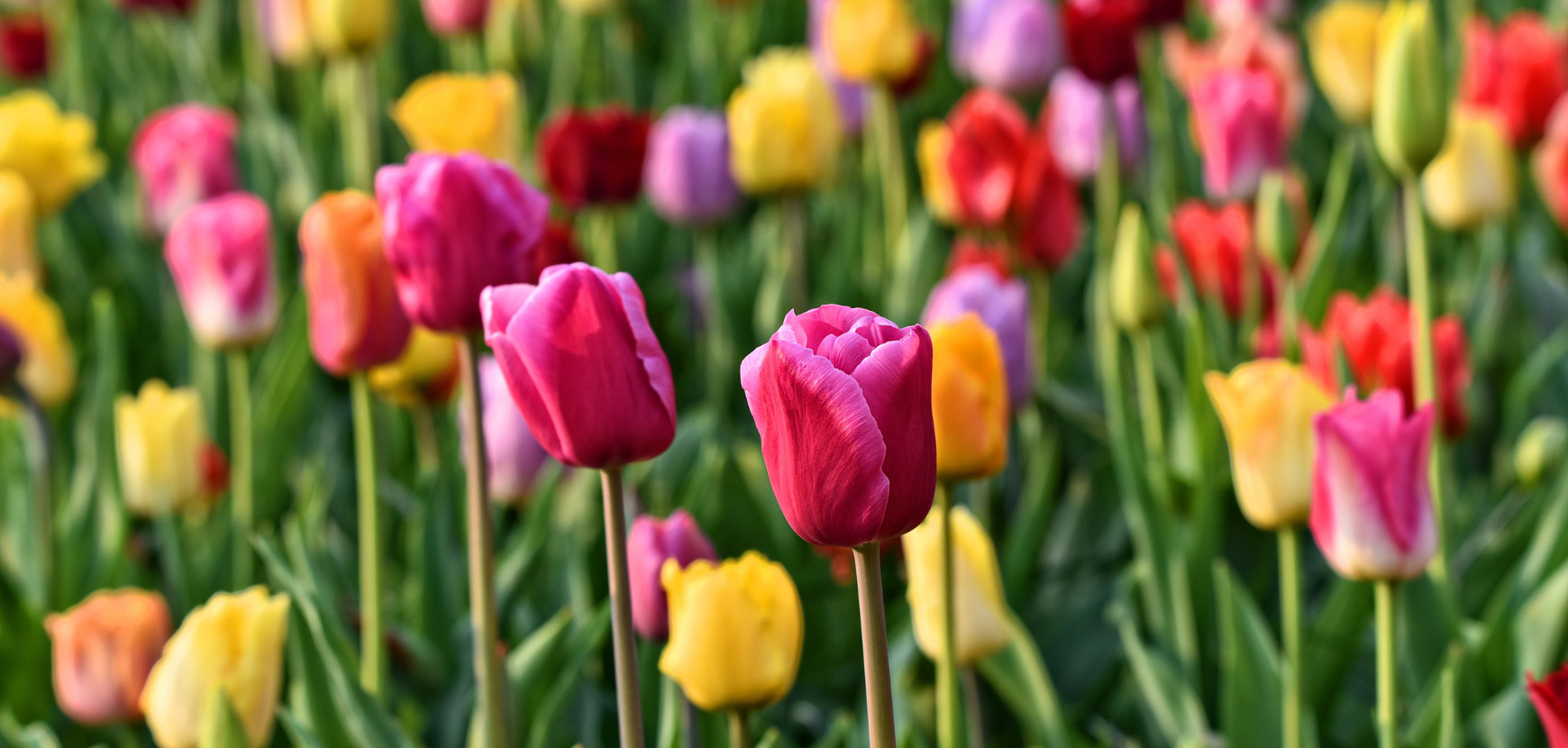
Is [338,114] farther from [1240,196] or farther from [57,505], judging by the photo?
[1240,196]

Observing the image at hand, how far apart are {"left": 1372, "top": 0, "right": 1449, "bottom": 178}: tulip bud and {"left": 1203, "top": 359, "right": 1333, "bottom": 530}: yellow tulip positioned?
235mm

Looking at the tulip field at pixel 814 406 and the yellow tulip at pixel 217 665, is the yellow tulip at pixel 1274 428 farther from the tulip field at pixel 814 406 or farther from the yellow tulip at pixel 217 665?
the yellow tulip at pixel 217 665

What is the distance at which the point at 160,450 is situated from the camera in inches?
60.7

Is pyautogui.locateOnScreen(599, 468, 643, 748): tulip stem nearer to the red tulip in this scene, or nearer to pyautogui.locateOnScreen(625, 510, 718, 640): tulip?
pyautogui.locateOnScreen(625, 510, 718, 640): tulip

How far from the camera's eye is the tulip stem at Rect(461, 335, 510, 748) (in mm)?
1004

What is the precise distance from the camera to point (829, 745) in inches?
45.5

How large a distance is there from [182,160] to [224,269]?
0.75 meters

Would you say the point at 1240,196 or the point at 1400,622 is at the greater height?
the point at 1240,196

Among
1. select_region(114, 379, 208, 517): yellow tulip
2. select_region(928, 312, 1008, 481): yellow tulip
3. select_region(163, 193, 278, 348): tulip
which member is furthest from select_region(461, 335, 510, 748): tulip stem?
select_region(114, 379, 208, 517): yellow tulip

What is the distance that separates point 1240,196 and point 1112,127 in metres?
0.26

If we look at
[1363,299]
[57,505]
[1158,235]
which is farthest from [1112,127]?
[57,505]

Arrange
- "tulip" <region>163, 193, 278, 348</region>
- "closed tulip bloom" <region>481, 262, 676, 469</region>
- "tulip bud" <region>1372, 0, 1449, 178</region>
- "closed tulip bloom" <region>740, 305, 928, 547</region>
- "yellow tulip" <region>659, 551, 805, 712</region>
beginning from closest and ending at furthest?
"closed tulip bloom" <region>740, 305, 928, 547</region>
"closed tulip bloom" <region>481, 262, 676, 469</region>
"yellow tulip" <region>659, 551, 805, 712</region>
"tulip bud" <region>1372, 0, 1449, 178</region>
"tulip" <region>163, 193, 278, 348</region>

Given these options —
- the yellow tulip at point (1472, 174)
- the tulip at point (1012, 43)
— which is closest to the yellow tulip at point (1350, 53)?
the yellow tulip at point (1472, 174)

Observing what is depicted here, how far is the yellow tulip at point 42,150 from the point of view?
2059 mm
